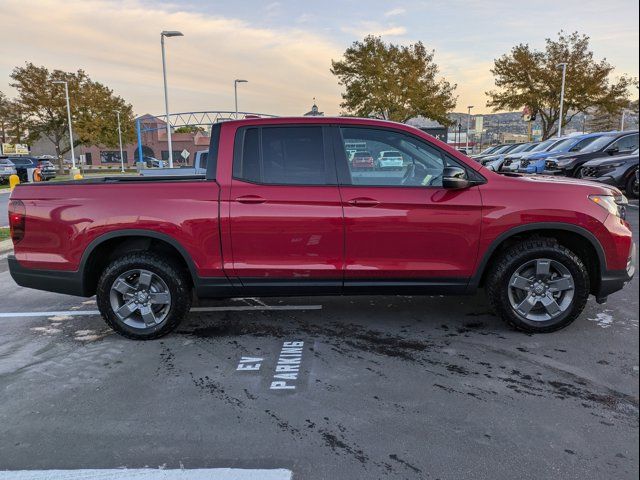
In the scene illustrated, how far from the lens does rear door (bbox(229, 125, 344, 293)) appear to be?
4.04 metres

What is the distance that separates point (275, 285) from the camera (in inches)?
165

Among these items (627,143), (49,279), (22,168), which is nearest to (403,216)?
(49,279)

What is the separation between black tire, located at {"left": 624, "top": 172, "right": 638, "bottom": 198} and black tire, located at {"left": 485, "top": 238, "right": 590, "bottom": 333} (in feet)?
23.6

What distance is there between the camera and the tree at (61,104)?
3859 centimetres

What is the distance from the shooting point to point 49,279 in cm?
426

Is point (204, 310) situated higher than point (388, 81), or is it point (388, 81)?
point (388, 81)

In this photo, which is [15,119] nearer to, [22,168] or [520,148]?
[22,168]

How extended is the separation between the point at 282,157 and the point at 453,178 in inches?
56.4

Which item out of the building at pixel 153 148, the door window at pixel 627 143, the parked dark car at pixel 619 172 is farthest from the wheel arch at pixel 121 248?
the building at pixel 153 148

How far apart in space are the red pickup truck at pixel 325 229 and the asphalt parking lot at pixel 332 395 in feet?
1.38

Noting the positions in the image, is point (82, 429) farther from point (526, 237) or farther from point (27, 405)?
point (526, 237)

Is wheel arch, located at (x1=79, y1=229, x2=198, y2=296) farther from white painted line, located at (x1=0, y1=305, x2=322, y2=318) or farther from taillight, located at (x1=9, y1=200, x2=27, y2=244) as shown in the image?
white painted line, located at (x1=0, y1=305, x2=322, y2=318)

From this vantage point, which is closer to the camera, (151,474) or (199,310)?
(151,474)

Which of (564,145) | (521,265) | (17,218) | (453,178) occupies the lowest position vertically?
(521,265)
